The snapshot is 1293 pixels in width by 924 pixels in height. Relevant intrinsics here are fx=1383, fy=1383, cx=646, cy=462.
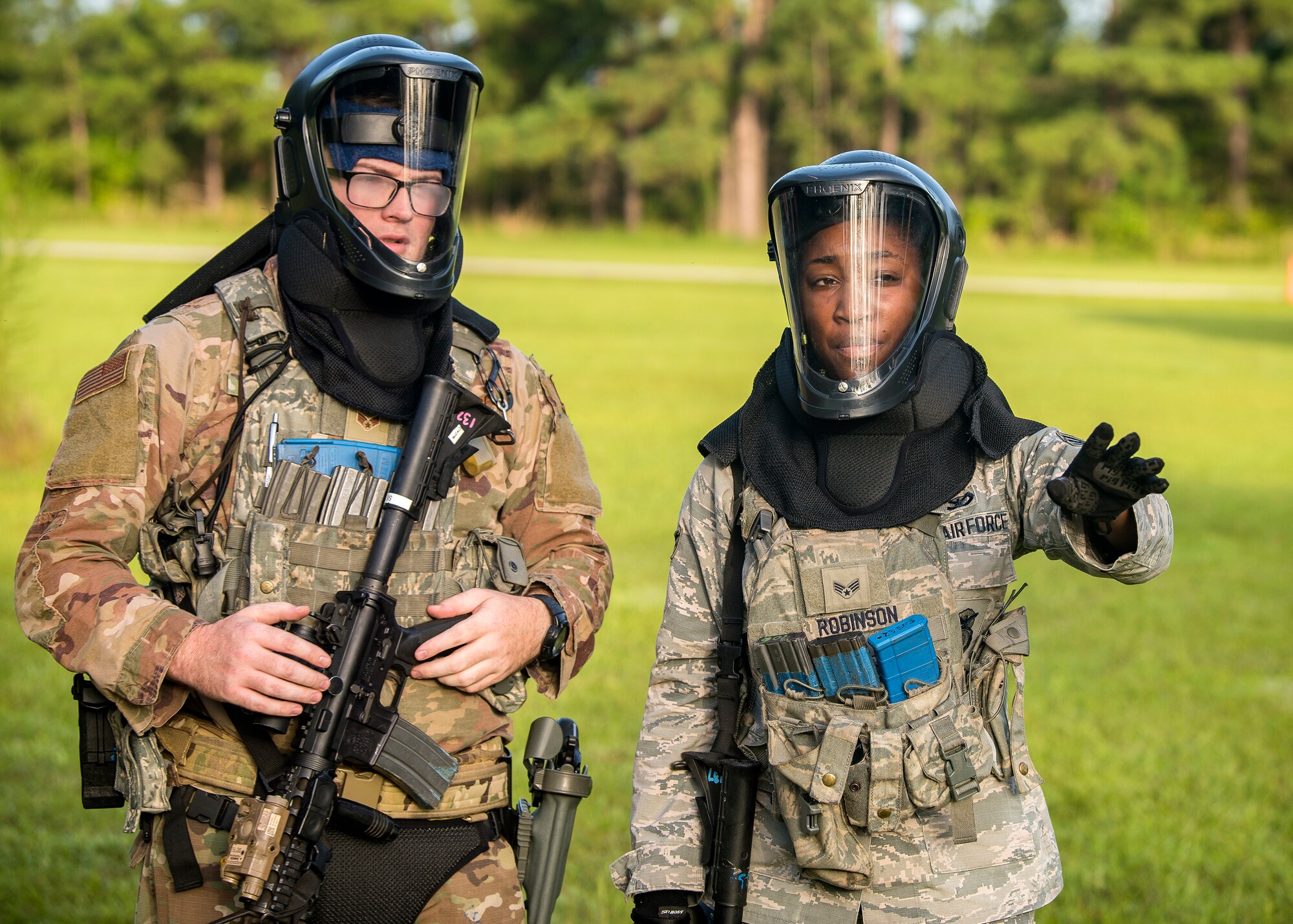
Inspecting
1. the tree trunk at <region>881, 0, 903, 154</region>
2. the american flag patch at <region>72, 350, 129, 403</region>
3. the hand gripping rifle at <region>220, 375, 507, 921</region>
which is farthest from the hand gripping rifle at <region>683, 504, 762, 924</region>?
the tree trunk at <region>881, 0, 903, 154</region>

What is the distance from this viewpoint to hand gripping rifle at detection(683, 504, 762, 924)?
116 inches

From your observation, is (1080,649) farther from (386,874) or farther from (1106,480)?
(386,874)

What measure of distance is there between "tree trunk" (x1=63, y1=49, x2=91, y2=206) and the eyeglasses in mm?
52055

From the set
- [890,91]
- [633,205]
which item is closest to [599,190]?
[633,205]

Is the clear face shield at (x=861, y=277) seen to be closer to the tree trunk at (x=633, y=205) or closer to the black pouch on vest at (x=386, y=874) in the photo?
the black pouch on vest at (x=386, y=874)

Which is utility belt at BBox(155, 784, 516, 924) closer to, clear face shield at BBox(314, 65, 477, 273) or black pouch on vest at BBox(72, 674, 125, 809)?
black pouch on vest at BBox(72, 674, 125, 809)

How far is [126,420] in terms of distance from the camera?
9.00 ft

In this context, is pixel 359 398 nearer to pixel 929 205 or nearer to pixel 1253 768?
pixel 929 205

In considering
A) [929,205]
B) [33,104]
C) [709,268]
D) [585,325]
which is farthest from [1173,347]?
[33,104]

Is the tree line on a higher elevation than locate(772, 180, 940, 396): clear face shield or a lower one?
higher

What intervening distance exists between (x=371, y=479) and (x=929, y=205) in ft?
4.51

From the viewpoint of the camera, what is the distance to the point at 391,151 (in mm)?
2994

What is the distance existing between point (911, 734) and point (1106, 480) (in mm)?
664

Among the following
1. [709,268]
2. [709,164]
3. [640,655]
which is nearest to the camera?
[640,655]
